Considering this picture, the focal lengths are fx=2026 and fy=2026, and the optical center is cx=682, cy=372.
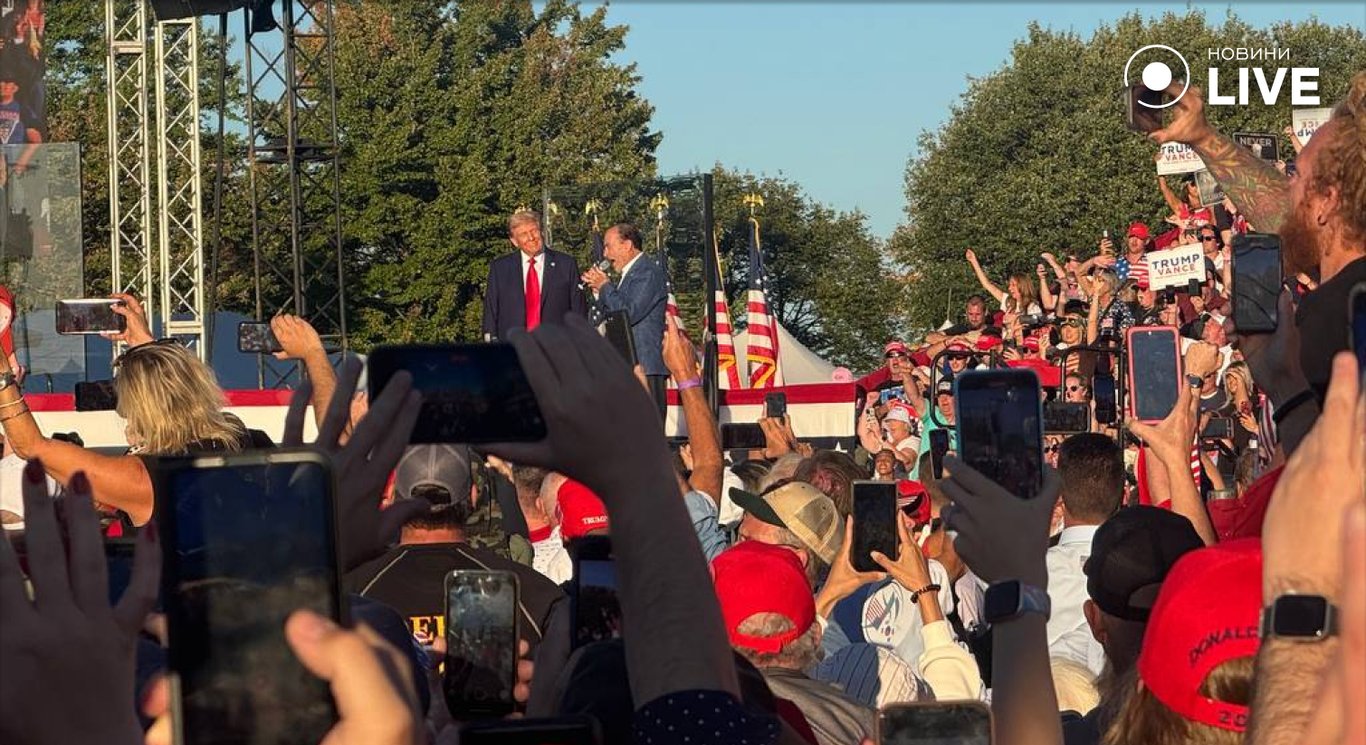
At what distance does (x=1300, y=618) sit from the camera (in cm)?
189

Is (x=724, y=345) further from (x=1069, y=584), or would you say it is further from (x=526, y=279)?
(x=1069, y=584)

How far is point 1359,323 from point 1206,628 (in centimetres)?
77

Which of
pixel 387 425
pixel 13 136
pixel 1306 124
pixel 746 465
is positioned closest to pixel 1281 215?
pixel 387 425

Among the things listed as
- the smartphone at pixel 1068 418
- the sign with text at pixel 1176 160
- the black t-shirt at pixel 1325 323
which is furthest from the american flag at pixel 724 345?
the black t-shirt at pixel 1325 323

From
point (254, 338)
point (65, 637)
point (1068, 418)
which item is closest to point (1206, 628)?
point (65, 637)

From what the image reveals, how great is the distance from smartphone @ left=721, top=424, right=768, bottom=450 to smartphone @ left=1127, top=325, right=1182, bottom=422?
21.8 feet

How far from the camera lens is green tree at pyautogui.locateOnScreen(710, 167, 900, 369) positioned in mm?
56406

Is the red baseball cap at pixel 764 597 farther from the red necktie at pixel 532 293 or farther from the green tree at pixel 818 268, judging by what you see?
the green tree at pixel 818 268

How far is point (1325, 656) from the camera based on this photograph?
1.91 meters

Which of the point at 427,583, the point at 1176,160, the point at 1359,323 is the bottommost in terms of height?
the point at 427,583

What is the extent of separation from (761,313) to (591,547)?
1881 centimetres

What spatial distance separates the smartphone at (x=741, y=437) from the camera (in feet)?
38.4

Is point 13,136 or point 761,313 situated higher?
point 13,136

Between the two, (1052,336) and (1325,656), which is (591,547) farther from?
(1052,336)
